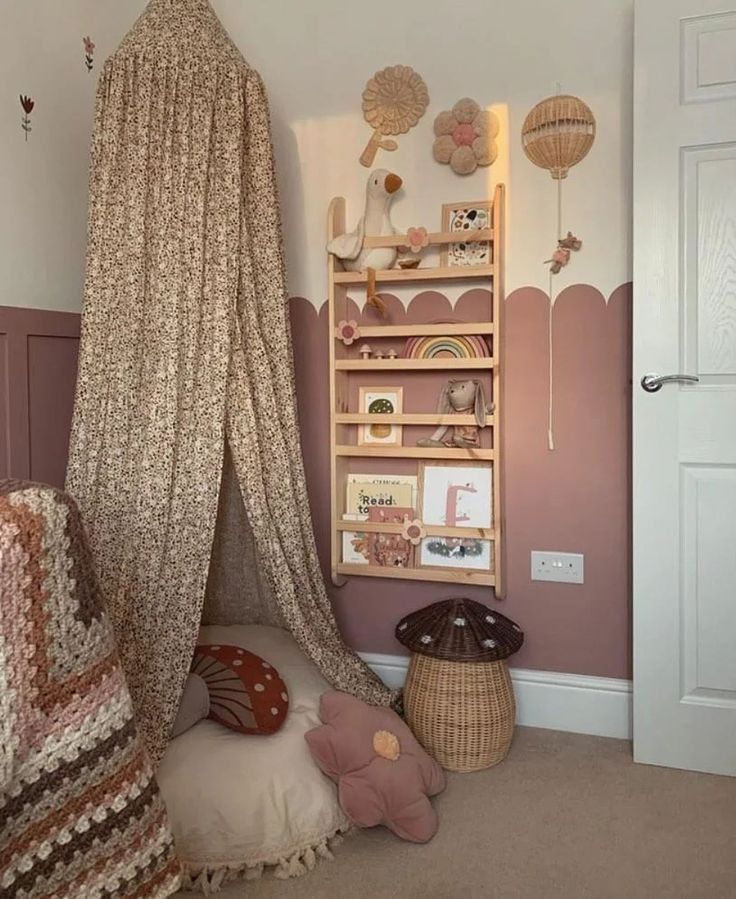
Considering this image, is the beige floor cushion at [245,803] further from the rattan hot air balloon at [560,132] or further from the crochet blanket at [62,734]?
the rattan hot air balloon at [560,132]

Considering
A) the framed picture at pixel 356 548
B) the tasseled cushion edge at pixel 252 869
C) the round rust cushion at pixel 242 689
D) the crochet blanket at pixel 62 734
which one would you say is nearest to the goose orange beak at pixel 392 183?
the framed picture at pixel 356 548

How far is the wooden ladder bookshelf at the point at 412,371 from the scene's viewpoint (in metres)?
2.48

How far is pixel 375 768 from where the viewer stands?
2.00 metres

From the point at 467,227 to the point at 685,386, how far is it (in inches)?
31.4

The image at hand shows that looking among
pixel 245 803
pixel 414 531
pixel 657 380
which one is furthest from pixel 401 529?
pixel 245 803

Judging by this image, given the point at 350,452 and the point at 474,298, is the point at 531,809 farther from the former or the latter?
the point at 474,298

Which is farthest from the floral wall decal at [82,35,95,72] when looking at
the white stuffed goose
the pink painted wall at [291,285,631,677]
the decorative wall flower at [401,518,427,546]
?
the decorative wall flower at [401,518,427,546]

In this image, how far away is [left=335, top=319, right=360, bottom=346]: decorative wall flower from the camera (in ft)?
8.47

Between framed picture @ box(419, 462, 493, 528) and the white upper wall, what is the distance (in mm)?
578

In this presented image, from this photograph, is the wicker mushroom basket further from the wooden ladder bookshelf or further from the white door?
the white door

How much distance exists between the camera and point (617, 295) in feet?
8.00

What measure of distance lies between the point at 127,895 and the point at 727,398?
5.97ft

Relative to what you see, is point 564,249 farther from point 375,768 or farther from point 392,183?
point 375,768

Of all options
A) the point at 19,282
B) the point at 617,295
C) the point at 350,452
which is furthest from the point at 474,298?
the point at 19,282
